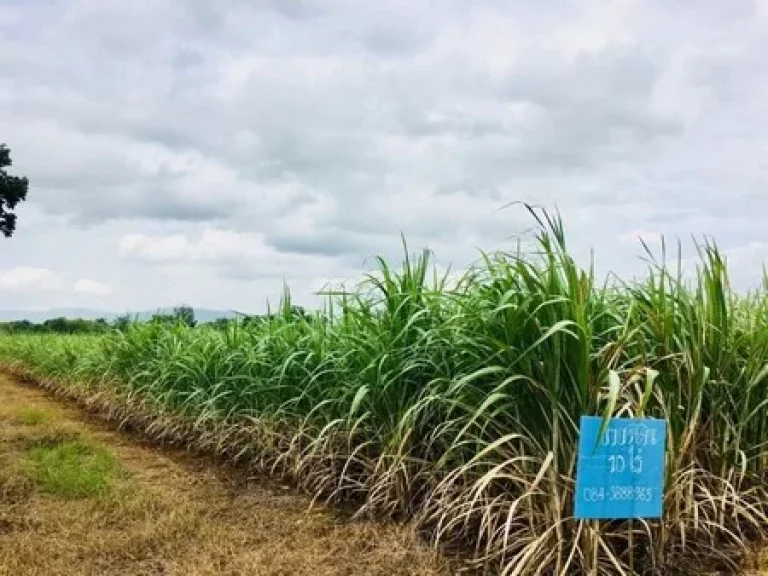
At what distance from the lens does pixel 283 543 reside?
294 centimetres

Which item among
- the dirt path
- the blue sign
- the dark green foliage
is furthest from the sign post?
the dark green foliage

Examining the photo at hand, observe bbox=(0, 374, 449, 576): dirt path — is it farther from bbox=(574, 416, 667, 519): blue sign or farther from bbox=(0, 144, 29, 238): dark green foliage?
bbox=(0, 144, 29, 238): dark green foliage

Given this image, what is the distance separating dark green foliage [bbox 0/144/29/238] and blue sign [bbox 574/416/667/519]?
67.4ft

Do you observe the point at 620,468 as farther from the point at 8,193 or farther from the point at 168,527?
the point at 8,193

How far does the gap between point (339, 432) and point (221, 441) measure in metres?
1.41

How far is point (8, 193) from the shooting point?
1972cm

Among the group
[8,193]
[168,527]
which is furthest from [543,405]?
[8,193]

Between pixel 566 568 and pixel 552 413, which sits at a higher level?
pixel 552 413

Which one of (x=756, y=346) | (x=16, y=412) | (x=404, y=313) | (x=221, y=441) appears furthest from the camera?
(x=16, y=412)

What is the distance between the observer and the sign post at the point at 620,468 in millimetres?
2100

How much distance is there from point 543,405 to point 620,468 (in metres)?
0.34

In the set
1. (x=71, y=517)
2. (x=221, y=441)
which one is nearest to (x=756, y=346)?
(x=71, y=517)

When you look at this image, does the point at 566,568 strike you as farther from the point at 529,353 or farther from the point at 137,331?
the point at 137,331

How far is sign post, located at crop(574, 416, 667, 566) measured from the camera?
2.10 m
